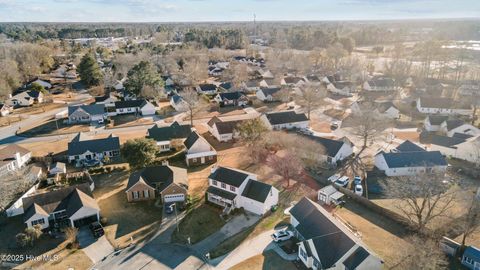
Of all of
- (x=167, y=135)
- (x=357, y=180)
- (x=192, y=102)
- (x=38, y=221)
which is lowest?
(x=357, y=180)

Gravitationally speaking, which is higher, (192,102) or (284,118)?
(192,102)

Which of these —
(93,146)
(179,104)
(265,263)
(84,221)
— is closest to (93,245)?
(84,221)

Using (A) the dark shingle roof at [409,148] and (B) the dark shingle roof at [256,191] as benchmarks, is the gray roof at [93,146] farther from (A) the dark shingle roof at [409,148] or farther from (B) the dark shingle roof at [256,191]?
(A) the dark shingle roof at [409,148]

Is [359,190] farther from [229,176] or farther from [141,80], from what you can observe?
[141,80]

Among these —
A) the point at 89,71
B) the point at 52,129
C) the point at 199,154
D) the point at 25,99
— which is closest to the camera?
the point at 199,154

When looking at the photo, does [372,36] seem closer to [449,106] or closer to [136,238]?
[449,106]

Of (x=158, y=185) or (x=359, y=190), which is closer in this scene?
(x=359, y=190)

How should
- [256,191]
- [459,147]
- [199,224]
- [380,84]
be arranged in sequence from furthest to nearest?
[380,84] < [459,147] < [256,191] < [199,224]
